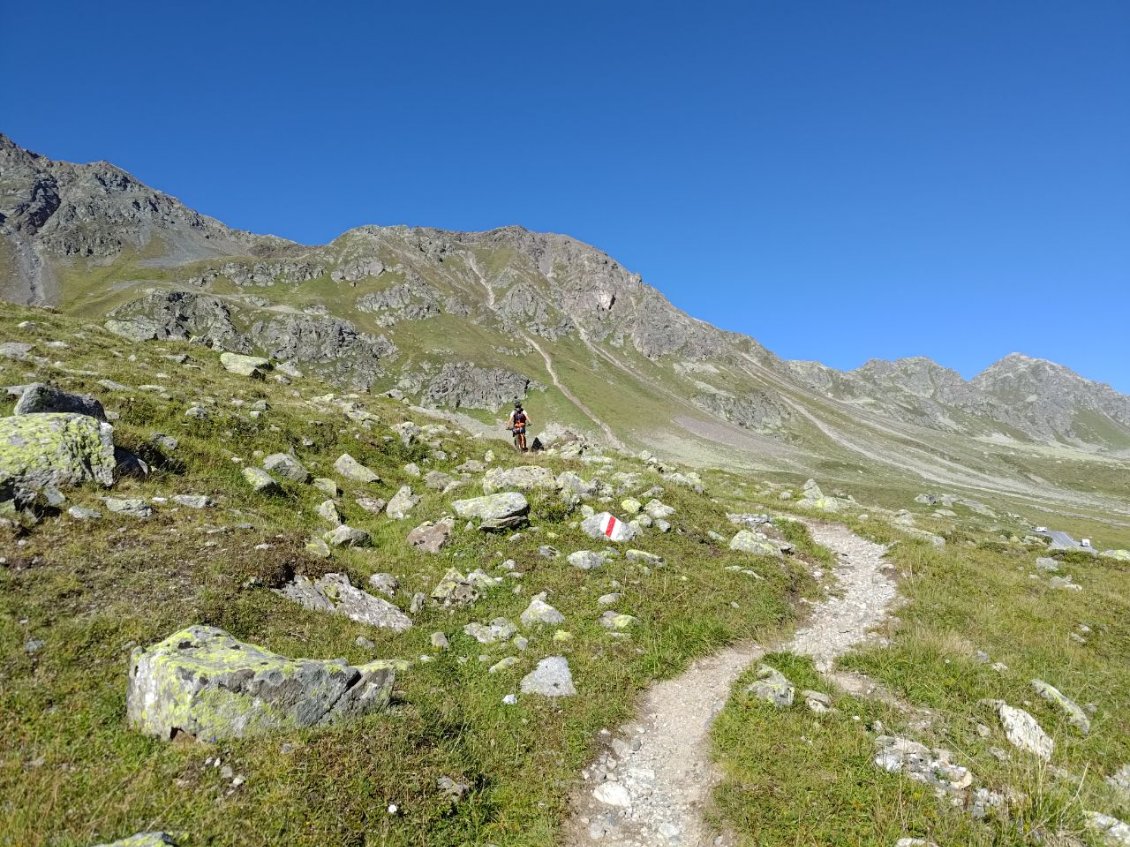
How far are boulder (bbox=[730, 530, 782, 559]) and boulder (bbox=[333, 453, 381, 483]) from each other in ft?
48.0

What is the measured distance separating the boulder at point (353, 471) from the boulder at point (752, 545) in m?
14.6

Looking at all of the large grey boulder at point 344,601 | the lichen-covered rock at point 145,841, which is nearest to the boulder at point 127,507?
the large grey boulder at point 344,601

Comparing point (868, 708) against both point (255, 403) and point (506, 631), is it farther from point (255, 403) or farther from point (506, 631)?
point (255, 403)

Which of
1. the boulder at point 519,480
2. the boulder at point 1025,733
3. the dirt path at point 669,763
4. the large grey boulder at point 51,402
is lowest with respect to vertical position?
the dirt path at point 669,763

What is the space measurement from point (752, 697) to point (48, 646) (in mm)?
12203

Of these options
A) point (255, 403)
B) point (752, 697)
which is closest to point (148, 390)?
point (255, 403)

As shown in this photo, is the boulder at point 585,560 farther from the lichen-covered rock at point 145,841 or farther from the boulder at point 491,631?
the lichen-covered rock at point 145,841

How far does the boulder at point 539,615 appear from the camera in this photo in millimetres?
12758

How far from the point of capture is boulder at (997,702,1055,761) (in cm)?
909

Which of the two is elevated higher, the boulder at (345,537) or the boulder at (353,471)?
the boulder at (353,471)

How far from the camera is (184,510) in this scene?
45.1ft

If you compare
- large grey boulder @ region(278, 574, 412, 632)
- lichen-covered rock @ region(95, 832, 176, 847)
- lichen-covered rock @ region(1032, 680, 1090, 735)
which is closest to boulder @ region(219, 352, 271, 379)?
large grey boulder @ region(278, 574, 412, 632)

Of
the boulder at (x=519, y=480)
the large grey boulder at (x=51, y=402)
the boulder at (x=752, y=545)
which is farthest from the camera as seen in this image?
the boulder at (x=519, y=480)

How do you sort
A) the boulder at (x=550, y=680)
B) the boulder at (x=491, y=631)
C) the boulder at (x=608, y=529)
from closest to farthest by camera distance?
the boulder at (x=550, y=680) → the boulder at (x=491, y=631) → the boulder at (x=608, y=529)
